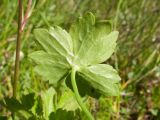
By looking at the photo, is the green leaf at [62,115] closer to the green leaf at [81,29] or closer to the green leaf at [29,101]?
the green leaf at [29,101]

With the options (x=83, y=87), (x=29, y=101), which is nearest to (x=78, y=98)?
(x=83, y=87)

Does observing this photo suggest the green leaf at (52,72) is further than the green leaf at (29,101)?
No

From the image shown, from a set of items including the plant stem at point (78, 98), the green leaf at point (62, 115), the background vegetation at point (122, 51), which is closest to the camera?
the plant stem at point (78, 98)

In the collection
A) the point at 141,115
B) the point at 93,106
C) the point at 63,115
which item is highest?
the point at 63,115

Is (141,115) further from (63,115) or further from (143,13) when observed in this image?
(63,115)

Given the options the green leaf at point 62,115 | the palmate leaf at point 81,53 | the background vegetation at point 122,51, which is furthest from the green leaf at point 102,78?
the background vegetation at point 122,51

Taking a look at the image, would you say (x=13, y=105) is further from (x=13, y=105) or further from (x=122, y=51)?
(x=122, y=51)

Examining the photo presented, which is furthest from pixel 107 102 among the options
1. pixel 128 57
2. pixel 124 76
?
pixel 128 57
